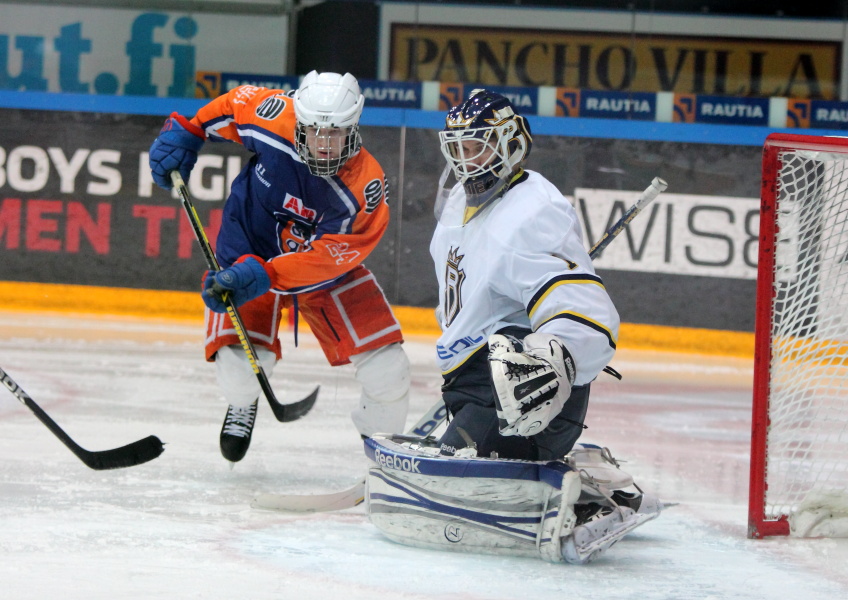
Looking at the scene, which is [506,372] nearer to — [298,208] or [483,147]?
[483,147]

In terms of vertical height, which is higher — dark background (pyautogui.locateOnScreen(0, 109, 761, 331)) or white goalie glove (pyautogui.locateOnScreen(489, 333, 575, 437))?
dark background (pyautogui.locateOnScreen(0, 109, 761, 331))

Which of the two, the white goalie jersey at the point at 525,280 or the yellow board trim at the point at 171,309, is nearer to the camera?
the white goalie jersey at the point at 525,280

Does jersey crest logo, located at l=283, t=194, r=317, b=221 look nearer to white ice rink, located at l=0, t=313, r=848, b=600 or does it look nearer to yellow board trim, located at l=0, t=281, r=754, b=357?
white ice rink, located at l=0, t=313, r=848, b=600

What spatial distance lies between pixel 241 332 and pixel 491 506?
90 centimetres

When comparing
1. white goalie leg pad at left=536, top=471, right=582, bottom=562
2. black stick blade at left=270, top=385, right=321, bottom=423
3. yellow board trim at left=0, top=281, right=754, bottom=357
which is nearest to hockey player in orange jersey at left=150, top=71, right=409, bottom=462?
black stick blade at left=270, top=385, right=321, bottom=423

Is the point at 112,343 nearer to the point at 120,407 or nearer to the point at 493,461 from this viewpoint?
the point at 120,407

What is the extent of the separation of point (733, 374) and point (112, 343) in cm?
267

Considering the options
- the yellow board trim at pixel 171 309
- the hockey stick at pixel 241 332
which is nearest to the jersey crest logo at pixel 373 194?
the hockey stick at pixel 241 332

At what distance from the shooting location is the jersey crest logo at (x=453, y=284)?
2090mm

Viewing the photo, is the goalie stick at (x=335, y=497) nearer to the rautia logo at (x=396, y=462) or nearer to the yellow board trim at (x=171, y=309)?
the rautia logo at (x=396, y=462)

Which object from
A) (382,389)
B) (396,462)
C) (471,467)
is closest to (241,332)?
(382,389)

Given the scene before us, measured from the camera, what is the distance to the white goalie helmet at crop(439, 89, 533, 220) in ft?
6.77

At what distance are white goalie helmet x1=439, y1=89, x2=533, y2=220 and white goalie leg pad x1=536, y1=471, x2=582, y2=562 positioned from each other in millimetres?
539

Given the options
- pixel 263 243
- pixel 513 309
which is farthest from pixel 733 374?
pixel 513 309
